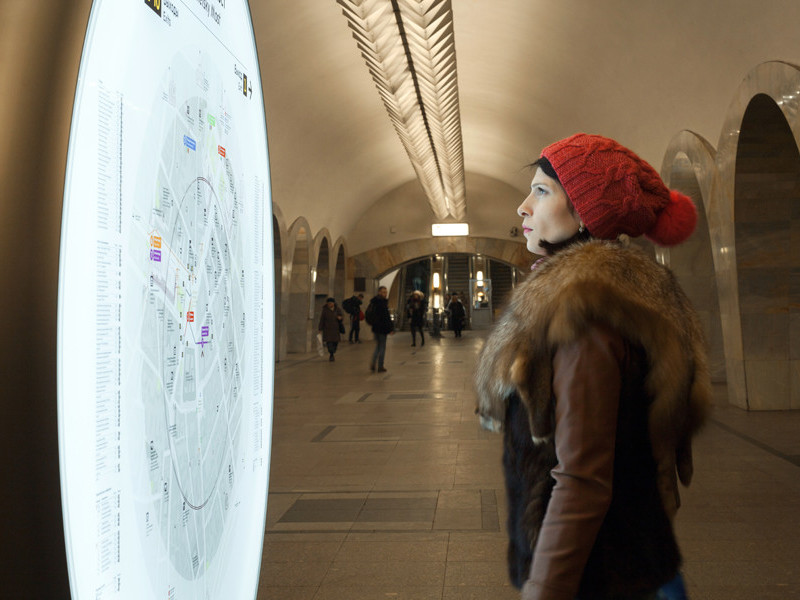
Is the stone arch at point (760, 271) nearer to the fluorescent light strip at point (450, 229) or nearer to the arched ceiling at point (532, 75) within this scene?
the arched ceiling at point (532, 75)

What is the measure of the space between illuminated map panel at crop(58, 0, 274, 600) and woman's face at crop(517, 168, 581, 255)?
2.07 feet

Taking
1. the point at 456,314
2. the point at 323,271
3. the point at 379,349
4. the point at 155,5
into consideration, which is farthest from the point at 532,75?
the point at 456,314

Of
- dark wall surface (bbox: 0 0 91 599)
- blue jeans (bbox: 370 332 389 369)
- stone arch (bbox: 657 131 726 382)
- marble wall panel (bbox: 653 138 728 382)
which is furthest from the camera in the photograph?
blue jeans (bbox: 370 332 389 369)

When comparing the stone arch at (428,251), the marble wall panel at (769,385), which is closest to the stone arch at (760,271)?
the marble wall panel at (769,385)

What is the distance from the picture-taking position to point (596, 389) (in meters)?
1.49

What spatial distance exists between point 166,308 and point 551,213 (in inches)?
35.7

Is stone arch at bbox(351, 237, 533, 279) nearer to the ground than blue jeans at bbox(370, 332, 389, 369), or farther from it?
farther from it

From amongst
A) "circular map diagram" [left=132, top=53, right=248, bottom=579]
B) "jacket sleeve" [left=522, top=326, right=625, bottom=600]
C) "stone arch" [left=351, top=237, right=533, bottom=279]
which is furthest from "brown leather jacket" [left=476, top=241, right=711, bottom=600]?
"stone arch" [left=351, top=237, right=533, bottom=279]

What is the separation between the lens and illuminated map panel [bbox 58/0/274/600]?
3.31 ft

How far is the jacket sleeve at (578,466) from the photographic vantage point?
1463 mm

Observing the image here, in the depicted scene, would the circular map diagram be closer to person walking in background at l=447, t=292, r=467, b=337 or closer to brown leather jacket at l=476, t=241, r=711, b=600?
brown leather jacket at l=476, t=241, r=711, b=600

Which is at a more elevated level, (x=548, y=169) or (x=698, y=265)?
(x=698, y=265)

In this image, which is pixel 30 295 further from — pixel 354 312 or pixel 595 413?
pixel 354 312

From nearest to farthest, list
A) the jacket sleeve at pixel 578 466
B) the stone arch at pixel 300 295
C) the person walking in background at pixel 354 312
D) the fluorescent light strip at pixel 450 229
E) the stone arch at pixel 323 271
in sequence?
the jacket sleeve at pixel 578 466
the stone arch at pixel 300 295
the stone arch at pixel 323 271
the person walking in background at pixel 354 312
the fluorescent light strip at pixel 450 229
